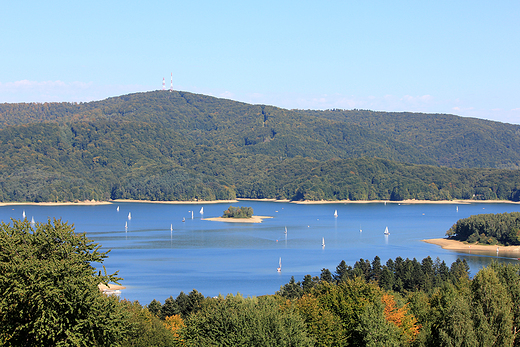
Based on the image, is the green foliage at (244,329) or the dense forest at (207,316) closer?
the dense forest at (207,316)

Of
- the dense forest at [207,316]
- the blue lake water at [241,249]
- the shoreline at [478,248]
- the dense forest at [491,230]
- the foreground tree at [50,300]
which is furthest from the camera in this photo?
the dense forest at [491,230]

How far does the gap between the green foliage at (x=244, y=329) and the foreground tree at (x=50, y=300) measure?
17.3ft

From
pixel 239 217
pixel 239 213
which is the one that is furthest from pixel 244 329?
pixel 239 213

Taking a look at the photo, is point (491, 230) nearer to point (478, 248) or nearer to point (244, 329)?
point (478, 248)

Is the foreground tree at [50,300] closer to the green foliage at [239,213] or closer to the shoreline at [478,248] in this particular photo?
the shoreline at [478,248]

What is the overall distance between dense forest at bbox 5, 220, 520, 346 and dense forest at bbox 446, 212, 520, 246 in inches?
2502

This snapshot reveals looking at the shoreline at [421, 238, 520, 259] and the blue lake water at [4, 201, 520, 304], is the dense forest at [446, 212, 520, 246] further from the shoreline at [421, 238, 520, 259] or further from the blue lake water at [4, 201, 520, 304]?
the blue lake water at [4, 201, 520, 304]

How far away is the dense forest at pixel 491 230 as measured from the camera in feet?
292

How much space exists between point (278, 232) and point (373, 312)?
92132mm

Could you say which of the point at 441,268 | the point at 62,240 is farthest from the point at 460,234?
the point at 62,240

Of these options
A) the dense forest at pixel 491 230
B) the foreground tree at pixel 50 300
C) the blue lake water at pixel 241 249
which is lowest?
the blue lake water at pixel 241 249

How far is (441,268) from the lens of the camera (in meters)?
56.0

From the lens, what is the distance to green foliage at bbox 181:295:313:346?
811 inches

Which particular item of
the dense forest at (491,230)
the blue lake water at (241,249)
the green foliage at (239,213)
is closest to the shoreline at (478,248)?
the dense forest at (491,230)
